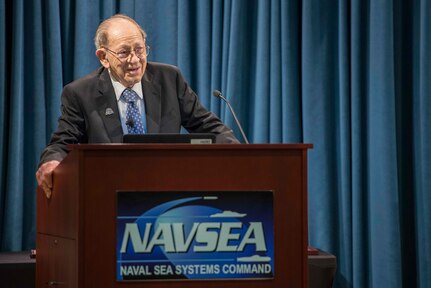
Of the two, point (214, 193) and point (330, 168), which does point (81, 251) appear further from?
point (330, 168)

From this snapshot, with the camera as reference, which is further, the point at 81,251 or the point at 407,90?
the point at 407,90

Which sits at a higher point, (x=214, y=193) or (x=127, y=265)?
(x=214, y=193)

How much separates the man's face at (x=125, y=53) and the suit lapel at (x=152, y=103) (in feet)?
0.14

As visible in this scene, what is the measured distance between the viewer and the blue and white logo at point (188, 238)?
2299 mm

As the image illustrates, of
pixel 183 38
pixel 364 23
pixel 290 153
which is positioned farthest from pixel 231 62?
pixel 290 153

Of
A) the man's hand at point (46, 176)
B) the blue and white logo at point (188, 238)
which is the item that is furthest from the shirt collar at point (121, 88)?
the blue and white logo at point (188, 238)

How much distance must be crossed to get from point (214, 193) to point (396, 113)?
2534mm

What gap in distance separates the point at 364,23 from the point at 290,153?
8.07ft

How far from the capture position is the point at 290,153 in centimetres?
238

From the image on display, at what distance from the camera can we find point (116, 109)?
11.8 feet

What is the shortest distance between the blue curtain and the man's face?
3.04ft

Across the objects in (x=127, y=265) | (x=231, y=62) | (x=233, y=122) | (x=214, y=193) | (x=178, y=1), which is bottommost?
(x=127, y=265)

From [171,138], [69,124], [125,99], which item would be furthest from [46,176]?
[125,99]

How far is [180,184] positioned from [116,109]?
1343 mm
